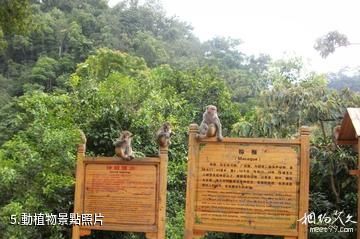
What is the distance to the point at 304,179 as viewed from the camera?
191 inches

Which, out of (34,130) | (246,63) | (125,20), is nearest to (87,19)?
(125,20)

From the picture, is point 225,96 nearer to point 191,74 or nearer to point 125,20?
point 191,74

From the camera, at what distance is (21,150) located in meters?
7.30

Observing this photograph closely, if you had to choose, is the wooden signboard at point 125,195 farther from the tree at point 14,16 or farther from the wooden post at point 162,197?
the tree at point 14,16

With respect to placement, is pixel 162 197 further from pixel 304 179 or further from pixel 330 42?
pixel 330 42

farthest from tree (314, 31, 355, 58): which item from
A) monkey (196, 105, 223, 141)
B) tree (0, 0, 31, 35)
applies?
tree (0, 0, 31, 35)

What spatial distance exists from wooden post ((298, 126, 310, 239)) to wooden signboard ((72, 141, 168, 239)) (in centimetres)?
148

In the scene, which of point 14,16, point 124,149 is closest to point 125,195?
point 124,149

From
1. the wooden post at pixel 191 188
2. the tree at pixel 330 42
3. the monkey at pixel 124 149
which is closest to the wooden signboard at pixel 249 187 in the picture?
the wooden post at pixel 191 188

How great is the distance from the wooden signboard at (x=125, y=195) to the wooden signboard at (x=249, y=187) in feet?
1.23

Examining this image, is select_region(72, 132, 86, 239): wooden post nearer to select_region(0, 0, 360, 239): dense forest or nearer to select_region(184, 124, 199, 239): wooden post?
select_region(184, 124, 199, 239): wooden post

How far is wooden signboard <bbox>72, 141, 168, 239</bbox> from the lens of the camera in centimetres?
524

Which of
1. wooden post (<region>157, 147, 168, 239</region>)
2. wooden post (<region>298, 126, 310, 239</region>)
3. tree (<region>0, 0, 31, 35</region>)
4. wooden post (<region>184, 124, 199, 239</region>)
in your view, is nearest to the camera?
wooden post (<region>298, 126, 310, 239</region>)

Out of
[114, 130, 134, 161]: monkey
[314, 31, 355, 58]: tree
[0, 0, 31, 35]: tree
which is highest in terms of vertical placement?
[314, 31, 355, 58]: tree
